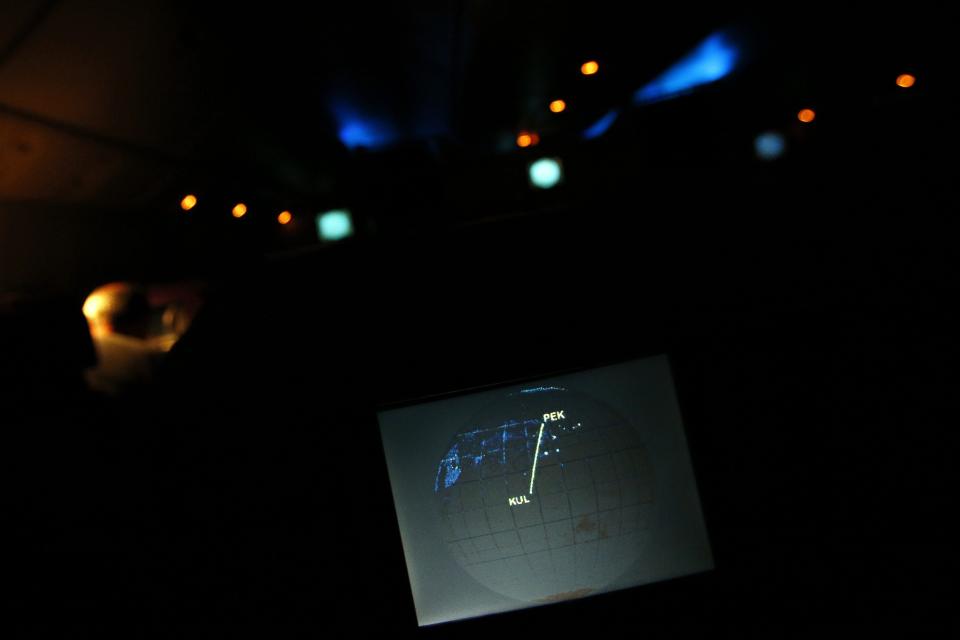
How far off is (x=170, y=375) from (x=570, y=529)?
0.81 m

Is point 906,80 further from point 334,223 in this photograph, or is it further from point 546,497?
point 546,497

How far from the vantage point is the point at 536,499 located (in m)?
1.11

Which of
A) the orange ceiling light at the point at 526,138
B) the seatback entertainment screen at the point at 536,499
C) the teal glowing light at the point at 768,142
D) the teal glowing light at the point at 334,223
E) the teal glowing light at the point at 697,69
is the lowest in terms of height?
the seatback entertainment screen at the point at 536,499

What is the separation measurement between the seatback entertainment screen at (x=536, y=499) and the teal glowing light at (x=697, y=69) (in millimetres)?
3055

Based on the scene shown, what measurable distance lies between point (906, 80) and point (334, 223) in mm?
3964

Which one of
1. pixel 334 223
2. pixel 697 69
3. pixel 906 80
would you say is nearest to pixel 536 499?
pixel 334 223

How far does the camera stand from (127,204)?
13.5ft

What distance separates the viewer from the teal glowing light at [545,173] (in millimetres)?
4043

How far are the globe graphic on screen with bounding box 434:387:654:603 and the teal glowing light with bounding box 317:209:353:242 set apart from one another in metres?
3.33

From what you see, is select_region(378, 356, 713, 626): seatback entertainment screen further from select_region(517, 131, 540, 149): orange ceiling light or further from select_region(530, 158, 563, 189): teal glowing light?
select_region(517, 131, 540, 149): orange ceiling light

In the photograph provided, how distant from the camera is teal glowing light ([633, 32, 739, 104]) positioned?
3537 mm

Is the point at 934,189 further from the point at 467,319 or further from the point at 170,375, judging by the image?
the point at 170,375

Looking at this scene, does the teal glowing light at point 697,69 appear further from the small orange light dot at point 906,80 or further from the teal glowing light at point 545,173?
the small orange light dot at point 906,80

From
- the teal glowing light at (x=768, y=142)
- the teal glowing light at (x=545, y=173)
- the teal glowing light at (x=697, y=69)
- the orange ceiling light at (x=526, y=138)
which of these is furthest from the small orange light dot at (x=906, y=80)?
the orange ceiling light at (x=526, y=138)
